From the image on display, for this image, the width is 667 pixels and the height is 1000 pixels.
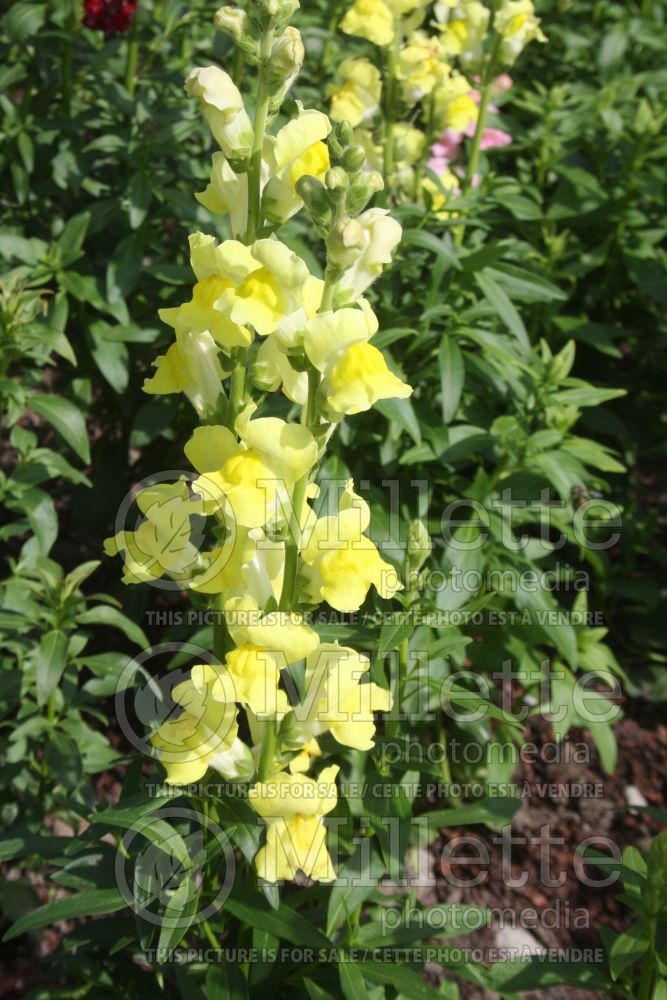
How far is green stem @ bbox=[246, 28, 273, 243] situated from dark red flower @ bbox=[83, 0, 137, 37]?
62.3 inches

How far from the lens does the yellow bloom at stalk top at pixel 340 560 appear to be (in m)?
1.77

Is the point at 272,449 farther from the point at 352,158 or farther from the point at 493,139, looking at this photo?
the point at 493,139

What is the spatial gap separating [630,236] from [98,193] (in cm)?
203

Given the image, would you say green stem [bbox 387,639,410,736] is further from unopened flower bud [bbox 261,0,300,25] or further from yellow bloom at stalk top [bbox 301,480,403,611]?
unopened flower bud [bbox 261,0,300,25]

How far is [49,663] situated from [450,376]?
49.1 inches

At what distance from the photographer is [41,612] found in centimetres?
254

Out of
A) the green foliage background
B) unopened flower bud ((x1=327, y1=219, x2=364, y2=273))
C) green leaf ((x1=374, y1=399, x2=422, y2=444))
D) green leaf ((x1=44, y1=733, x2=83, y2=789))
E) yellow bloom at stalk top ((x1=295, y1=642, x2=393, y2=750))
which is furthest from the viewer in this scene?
green leaf ((x1=374, y1=399, x2=422, y2=444))

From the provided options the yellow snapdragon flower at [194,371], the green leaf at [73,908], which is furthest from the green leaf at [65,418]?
the green leaf at [73,908]

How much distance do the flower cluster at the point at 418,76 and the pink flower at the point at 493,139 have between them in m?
0.42

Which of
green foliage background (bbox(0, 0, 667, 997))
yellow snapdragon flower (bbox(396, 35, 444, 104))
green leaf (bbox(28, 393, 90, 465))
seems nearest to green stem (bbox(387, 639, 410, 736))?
green foliage background (bbox(0, 0, 667, 997))

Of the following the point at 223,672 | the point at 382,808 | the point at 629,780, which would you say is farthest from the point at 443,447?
the point at 629,780

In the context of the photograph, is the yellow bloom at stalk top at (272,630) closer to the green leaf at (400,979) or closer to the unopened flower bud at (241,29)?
the green leaf at (400,979)

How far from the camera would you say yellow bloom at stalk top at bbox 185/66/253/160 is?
6.18 feet

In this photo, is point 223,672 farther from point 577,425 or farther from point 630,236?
point 630,236
